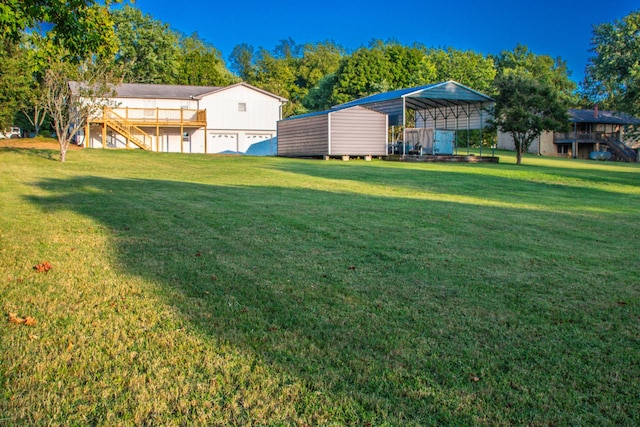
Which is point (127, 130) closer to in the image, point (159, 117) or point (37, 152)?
point (159, 117)

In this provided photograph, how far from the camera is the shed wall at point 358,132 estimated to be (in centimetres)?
2916

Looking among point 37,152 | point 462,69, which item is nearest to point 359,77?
point 462,69

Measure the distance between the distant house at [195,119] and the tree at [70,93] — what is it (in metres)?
13.6

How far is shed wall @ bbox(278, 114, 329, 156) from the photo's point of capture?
96.2 feet

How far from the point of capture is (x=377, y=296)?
4.55m

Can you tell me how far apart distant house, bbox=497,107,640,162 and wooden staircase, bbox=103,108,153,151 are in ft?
116

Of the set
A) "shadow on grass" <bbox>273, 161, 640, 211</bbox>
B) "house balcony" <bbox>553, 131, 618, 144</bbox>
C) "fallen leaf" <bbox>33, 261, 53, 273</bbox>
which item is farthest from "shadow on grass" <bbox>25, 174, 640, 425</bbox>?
"house balcony" <bbox>553, 131, 618, 144</bbox>

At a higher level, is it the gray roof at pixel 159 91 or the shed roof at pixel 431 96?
the gray roof at pixel 159 91

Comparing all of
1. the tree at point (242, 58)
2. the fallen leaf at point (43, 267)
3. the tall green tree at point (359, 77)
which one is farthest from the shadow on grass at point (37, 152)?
the tree at point (242, 58)

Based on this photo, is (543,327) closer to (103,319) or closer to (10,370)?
(103,319)

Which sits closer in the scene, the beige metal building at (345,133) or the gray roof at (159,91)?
the beige metal building at (345,133)

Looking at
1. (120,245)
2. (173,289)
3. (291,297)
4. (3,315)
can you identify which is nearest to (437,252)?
(291,297)

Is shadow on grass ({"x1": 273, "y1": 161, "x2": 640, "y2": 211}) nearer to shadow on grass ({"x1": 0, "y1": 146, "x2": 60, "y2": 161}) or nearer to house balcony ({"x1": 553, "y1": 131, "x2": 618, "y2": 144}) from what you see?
shadow on grass ({"x1": 0, "y1": 146, "x2": 60, "y2": 161})

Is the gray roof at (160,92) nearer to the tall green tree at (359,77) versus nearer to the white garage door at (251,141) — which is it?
the white garage door at (251,141)
